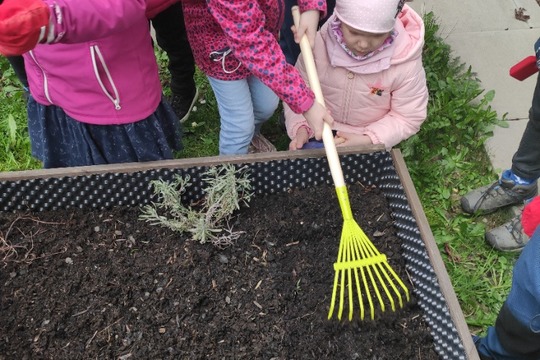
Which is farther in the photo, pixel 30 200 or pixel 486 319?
pixel 486 319

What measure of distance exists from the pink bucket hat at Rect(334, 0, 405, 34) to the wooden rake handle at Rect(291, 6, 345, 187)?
6.3 inches

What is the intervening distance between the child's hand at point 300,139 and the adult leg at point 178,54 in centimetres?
69

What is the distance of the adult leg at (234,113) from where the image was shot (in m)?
2.07

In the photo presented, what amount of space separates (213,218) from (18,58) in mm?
895

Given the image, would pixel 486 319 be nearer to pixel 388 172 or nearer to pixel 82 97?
pixel 388 172

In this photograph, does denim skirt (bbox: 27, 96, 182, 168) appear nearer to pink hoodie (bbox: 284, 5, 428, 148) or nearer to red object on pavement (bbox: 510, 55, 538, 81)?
pink hoodie (bbox: 284, 5, 428, 148)

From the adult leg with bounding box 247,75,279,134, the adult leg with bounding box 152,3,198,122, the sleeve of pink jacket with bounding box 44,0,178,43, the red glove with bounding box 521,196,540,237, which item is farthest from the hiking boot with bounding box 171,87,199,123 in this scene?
the red glove with bounding box 521,196,540,237

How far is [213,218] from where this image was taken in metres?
Answer: 1.90

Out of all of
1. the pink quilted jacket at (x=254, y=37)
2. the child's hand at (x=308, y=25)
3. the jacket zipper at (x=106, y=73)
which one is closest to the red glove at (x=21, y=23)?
the jacket zipper at (x=106, y=73)

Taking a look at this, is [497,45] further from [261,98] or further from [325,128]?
[325,128]

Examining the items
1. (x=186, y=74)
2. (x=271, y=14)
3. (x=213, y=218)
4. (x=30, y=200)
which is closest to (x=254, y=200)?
(x=213, y=218)

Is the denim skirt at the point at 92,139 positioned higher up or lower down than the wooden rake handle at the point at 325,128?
lower down

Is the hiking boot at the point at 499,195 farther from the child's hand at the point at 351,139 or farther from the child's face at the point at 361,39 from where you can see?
the child's face at the point at 361,39

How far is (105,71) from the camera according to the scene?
5.60 ft
